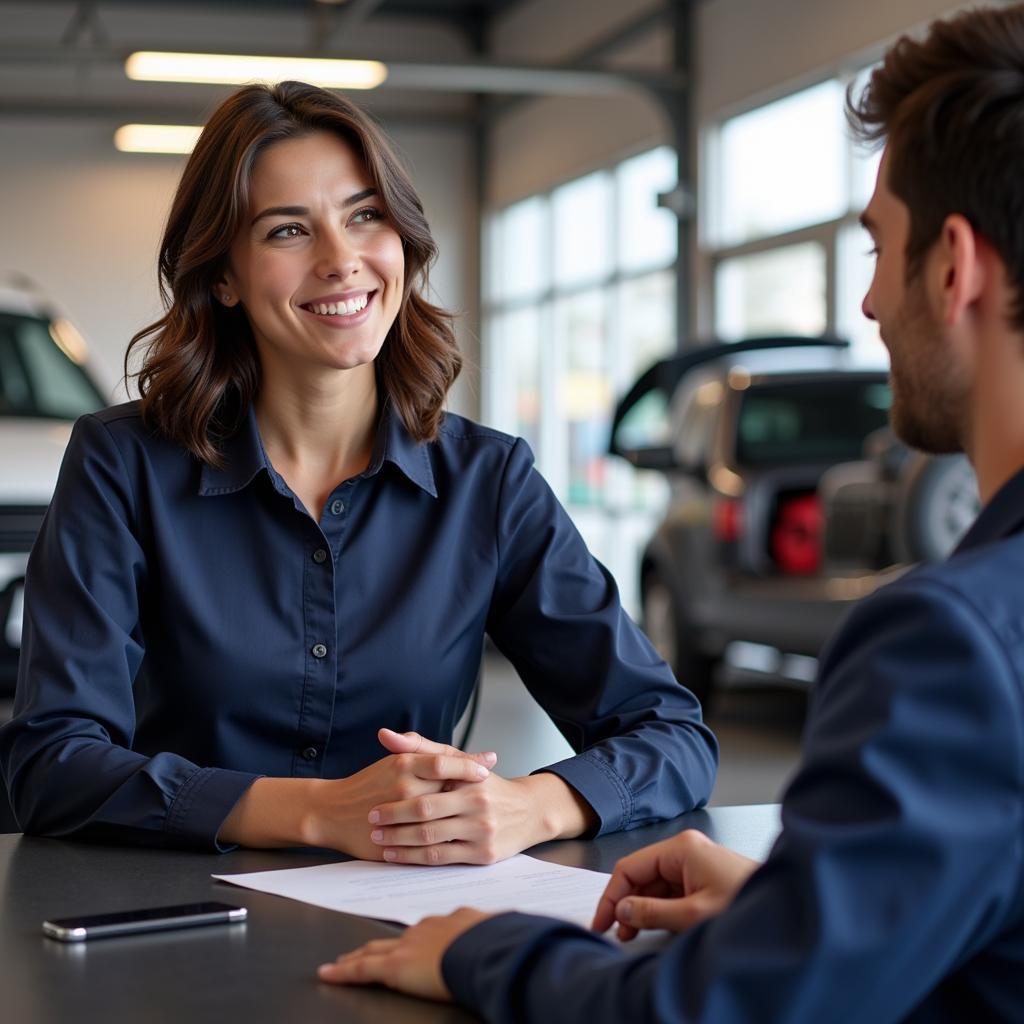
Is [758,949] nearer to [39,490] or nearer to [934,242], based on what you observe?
[934,242]

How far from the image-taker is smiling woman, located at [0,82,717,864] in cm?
193

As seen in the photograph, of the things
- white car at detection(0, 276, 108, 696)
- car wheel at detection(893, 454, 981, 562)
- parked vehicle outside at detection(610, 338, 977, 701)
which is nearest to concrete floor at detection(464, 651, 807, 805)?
parked vehicle outside at detection(610, 338, 977, 701)

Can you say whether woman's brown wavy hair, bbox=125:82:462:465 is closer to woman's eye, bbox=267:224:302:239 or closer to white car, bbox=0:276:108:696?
woman's eye, bbox=267:224:302:239

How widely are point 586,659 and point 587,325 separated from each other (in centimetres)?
1207

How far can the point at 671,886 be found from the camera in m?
1.38

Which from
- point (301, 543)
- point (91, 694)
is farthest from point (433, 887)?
point (301, 543)

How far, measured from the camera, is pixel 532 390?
1555 cm

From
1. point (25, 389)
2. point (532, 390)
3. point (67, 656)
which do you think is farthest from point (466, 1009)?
point (532, 390)

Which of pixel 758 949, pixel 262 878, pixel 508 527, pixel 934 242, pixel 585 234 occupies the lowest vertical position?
pixel 262 878

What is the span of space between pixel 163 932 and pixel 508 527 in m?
0.93

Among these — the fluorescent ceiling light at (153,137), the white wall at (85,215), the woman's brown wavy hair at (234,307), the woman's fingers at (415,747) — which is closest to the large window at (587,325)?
the white wall at (85,215)

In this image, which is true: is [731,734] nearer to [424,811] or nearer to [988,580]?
[424,811]

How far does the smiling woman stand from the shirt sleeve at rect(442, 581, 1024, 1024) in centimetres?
88

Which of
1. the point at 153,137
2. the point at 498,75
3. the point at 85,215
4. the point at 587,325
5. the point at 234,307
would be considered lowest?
the point at 234,307
